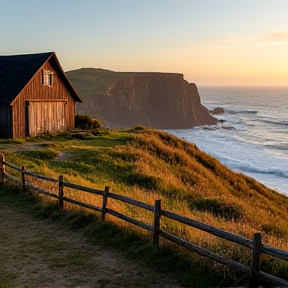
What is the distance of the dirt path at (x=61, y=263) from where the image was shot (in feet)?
25.5

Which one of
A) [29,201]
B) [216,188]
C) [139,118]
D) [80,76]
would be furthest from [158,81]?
[29,201]

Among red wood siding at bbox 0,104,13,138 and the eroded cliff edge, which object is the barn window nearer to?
red wood siding at bbox 0,104,13,138

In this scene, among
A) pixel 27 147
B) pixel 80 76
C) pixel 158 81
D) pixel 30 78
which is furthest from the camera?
pixel 80 76

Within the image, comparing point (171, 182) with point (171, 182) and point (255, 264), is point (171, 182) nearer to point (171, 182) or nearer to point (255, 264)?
point (171, 182)

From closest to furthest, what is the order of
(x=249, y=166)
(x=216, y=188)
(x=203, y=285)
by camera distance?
(x=203, y=285) < (x=216, y=188) < (x=249, y=166)

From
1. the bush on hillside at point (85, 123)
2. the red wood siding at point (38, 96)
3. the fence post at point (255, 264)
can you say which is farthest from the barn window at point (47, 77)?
the fence post at point (255, 264)

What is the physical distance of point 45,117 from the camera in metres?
32.0

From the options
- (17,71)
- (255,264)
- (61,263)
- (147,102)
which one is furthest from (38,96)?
(147,102)

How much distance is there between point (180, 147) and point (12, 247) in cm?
2250

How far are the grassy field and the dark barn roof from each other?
3798mm

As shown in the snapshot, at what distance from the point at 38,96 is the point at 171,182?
14753mm

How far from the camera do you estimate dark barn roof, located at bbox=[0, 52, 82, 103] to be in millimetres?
29577

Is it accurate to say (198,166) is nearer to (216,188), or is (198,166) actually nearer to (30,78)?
(216,188)

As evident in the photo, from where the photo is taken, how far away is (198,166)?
26844 mm
